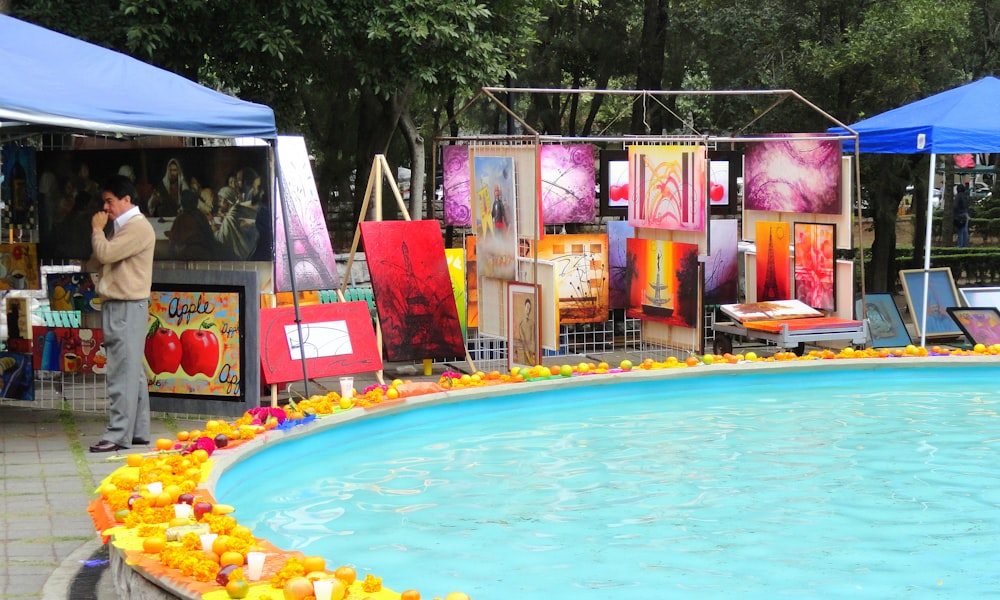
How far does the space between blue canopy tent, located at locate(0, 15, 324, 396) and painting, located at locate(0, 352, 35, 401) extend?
6.24ft

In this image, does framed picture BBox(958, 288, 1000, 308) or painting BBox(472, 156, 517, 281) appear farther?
framed picture BBox(958, 288, 1000, 308)

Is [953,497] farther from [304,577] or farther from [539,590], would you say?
[304,577]

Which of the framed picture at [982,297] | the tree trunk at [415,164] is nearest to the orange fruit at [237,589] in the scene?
the framed picture at [982,297]

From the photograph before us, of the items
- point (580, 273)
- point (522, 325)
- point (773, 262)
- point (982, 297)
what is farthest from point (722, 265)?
point (982, 297)

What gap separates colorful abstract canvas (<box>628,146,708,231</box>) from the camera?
11.4 metres

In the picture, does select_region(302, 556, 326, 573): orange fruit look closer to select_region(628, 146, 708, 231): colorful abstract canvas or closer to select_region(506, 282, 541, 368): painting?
select_region(506, 282, 541, 368): painting

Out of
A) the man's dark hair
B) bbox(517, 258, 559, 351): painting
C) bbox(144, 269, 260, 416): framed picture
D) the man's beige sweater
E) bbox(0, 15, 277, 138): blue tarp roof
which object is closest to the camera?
bbox(0, 15, 277, 138): blue tarp roof

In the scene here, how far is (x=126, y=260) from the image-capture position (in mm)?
8438

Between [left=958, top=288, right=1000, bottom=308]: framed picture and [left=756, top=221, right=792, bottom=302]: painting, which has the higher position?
[left=756, top=221, right=792, bottom=302]: painting

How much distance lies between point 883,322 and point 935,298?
37.2 inches

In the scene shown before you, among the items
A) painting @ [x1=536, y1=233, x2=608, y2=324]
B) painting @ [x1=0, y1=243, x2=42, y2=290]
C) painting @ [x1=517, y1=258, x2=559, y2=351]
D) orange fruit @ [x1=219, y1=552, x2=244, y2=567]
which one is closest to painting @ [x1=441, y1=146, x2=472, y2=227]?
painting @ [x1=536, y1=233, x2=608, y2=324]

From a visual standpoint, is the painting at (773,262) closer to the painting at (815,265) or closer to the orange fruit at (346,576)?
the painting at (815,265)

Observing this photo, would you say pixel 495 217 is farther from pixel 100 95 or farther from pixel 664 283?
pixel 100 95

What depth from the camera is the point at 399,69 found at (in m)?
14.9
